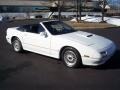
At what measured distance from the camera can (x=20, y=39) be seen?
9.40 m

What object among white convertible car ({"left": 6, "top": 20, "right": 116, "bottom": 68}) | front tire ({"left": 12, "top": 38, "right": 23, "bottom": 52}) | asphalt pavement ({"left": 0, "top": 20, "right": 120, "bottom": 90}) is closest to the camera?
asphalt pavement ({"left": 0, "top": 20, "right": 120, "bottom": 90})

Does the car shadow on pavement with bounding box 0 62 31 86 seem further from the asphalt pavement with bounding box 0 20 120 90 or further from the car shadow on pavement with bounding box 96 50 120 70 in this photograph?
the car shadow on pavement with bounding box 96 50 120 70

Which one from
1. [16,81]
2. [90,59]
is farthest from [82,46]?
[16,81]

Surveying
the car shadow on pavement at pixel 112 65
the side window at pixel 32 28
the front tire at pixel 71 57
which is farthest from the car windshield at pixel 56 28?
the car shadow on pavement at pixel 112 65

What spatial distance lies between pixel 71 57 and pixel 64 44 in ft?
1.56

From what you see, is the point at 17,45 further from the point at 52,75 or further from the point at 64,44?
the point at 52,75

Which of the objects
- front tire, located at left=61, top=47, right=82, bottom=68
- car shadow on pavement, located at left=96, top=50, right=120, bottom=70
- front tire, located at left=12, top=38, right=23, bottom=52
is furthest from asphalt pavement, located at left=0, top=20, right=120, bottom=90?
front tire, located at left=12, top=38, right=23, bottom=52

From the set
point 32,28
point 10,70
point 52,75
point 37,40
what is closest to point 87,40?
point 52,75

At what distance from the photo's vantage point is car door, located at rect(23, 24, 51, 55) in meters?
8.29

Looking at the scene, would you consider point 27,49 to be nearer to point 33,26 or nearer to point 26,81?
point 33,26

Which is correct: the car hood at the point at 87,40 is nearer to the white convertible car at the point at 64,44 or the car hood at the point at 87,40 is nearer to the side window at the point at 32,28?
the white convertible car at the point at 64,44

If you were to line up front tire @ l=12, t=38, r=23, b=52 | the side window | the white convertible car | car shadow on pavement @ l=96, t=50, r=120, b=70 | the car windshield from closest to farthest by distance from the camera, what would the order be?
the white convertible car → car shadow on pavement @ l=96, t=50, r=120, b=70 → the car windshield → the side window → front tire @ l=12, t=38, r=23, b=52

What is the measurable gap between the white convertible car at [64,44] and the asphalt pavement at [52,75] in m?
0.32

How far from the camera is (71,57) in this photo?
7.55 metres
